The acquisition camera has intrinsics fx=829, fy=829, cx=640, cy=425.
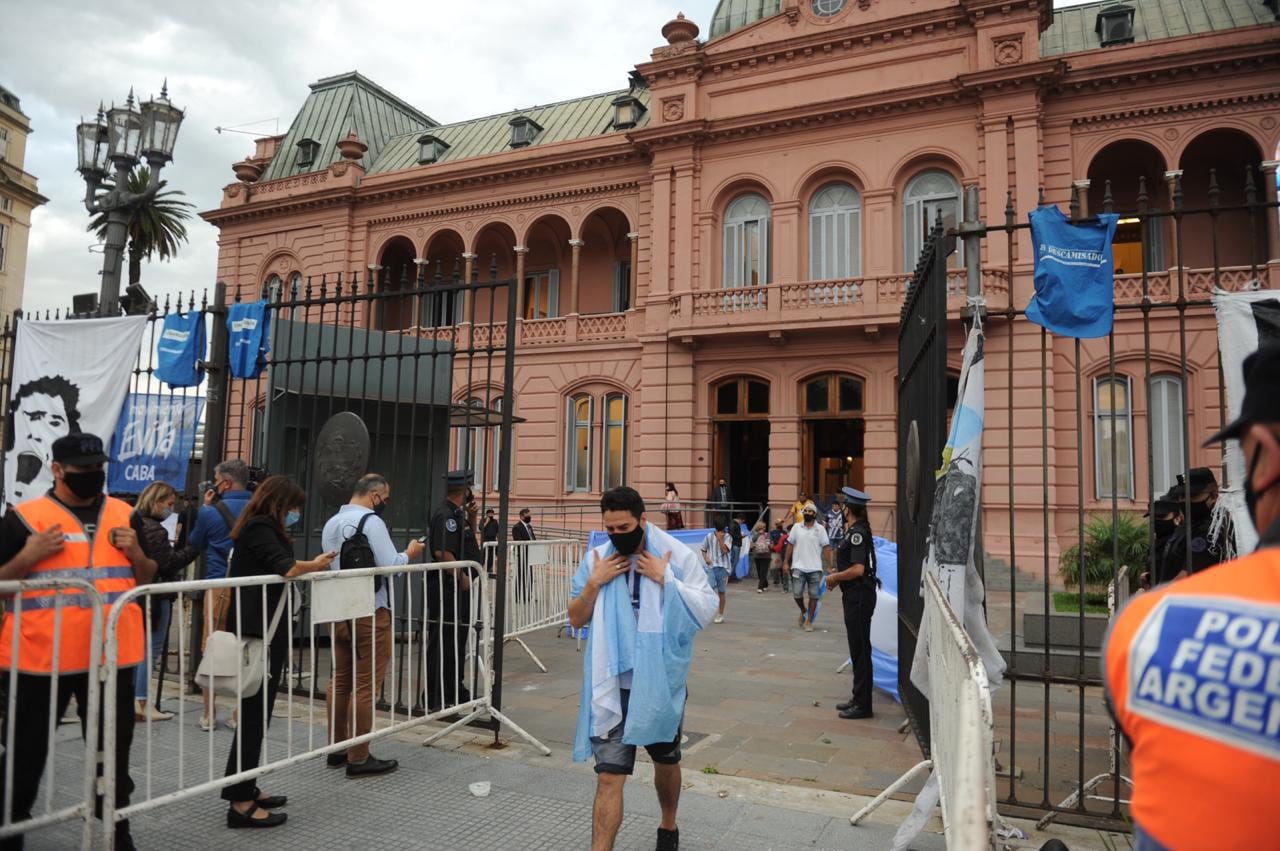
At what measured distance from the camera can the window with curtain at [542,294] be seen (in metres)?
25.8

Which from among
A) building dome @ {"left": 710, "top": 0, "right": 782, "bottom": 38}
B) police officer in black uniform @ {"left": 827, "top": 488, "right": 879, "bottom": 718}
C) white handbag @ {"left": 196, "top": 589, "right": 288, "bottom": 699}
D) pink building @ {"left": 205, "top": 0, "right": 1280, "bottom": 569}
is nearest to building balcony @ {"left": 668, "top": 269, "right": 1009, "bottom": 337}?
pink building @ {"left": 205, "top": 0, "right": 1280, "bottom": 569}

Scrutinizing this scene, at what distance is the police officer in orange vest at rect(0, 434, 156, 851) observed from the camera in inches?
151

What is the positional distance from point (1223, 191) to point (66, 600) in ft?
72.1

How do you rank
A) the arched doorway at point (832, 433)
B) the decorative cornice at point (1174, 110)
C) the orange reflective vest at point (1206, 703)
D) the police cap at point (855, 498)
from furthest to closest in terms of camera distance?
the arched doorway at point (832, 433) → the decorative cornice at point (1174, 110) → the police cap at point (855, 498) → the orange reflective vest at point (1206, 703)

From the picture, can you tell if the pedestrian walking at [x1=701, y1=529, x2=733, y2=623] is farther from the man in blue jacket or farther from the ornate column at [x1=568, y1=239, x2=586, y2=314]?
the ornate column at [x1=568, y1=239, x2=586, y2=314]

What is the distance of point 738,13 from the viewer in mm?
21969

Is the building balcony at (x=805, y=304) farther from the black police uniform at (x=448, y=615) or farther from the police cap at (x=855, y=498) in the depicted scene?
the black police uniform at (x=448, y=615)

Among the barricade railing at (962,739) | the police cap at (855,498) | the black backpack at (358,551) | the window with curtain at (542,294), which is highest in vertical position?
the window with curtain at (542,294)

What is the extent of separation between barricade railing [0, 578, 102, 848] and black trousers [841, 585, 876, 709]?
5690 millimetres

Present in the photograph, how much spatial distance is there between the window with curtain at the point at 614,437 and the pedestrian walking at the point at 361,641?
16285 mm

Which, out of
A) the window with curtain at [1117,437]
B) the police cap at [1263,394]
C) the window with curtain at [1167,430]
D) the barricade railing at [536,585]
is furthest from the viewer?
the window with curtain at [1167,430]

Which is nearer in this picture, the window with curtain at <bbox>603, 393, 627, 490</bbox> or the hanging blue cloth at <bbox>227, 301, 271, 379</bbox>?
the hanging blue cloth at <bbox>227, 301, 271, 379</bbox>

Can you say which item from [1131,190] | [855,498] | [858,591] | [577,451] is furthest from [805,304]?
[858,591]

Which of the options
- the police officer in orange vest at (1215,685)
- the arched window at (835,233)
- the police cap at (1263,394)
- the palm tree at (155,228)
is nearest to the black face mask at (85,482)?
the police officer in orange vest at (1215,685)
